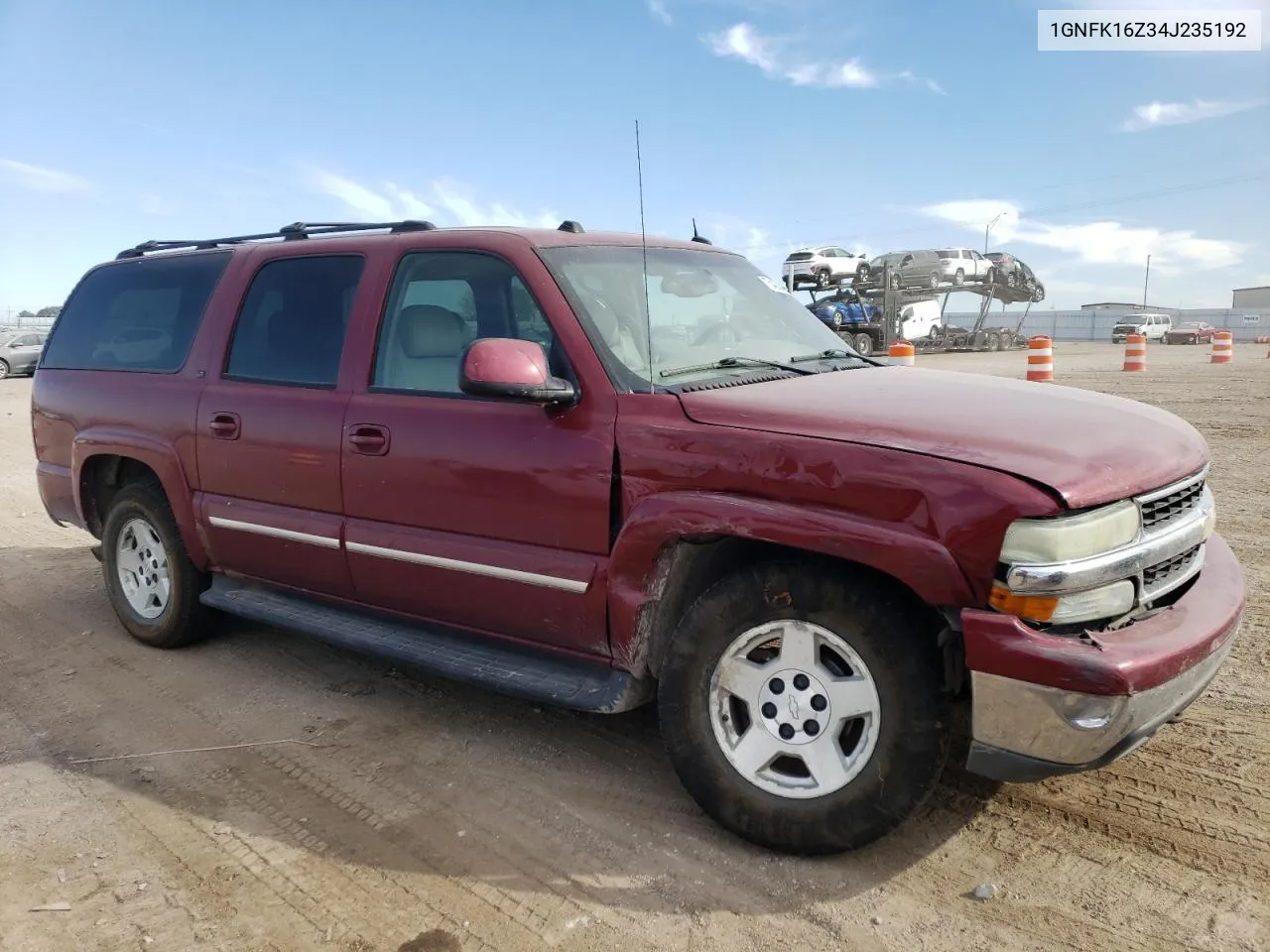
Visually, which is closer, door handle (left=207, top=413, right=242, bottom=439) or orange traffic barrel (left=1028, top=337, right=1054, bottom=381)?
door handle (left=207, top=413, right=242, bottom=439)

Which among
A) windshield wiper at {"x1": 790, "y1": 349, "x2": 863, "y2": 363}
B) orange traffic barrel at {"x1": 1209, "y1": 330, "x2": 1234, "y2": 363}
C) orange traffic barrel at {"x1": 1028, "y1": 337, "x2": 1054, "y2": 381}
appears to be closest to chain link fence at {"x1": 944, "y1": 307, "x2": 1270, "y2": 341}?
orange traffic barrel at {"x1": 1209, "y1": 330, "x2": 1234, "y2": 363}

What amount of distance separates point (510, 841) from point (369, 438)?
1601 millimetres

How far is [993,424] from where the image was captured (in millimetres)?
Result: 2711

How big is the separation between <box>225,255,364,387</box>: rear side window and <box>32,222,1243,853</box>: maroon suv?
0.05ft

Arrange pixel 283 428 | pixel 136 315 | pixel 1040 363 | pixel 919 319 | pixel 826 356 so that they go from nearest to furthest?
pixel 826 356, pixel 283 428, pixel 136 315, pixel 1040 363, pixel 919 319

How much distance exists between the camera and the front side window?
3.45 m

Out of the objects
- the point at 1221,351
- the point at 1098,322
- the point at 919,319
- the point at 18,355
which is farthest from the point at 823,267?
the point at 1098,322

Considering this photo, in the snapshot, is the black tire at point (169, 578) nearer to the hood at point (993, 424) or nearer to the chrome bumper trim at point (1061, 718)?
the hood at point (993, 424)

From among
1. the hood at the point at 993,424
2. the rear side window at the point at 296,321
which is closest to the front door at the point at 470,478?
the rear side window at the point at 296,321

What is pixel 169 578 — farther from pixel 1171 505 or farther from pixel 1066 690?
pixel 1171 505

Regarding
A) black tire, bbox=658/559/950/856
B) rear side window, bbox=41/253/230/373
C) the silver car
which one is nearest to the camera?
black tire, bbox=658/559/950/856

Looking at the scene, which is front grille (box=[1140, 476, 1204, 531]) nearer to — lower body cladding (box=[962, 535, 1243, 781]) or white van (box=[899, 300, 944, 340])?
lower body cladding (box=[962, 535, 1243, 781])

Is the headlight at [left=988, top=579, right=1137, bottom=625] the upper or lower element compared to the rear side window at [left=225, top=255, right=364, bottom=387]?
lower

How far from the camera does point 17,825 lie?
10.3 ft
